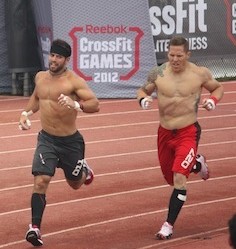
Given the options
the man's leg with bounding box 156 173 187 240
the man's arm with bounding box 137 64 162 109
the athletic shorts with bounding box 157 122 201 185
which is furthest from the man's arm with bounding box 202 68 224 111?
the man's leg with bounding box 156 173 187 240

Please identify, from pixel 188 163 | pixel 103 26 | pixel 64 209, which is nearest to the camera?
pixel 188 163

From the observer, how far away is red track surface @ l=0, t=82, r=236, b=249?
34.2ft

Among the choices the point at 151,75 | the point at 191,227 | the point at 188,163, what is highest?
the point at 151,75

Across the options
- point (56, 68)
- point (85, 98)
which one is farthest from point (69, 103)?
point (56, 68)

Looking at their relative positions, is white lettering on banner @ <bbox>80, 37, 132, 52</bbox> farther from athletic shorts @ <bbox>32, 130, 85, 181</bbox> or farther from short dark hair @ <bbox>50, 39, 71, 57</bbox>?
short dark hair @ <bbox>50, 39, 71, 57</bbox>

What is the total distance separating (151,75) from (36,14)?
9.32 m

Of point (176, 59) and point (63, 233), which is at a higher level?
point (176, 59)

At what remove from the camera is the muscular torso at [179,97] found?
1053 cm

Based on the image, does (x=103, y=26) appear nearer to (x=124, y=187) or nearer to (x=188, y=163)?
(x=124, y=187)

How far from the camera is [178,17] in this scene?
2052 cm

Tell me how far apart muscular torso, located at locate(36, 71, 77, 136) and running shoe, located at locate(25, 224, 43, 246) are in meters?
0.99

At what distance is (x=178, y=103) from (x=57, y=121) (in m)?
1.19

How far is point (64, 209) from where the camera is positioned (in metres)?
11.7

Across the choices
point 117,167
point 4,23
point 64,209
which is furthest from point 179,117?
point 4,23
